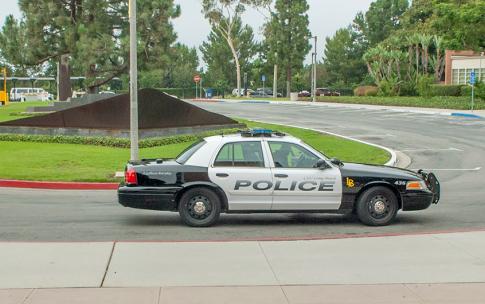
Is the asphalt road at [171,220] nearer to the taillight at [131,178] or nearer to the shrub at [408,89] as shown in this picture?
the taillight at [131,178]

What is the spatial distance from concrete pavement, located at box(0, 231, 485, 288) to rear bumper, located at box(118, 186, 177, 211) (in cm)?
145

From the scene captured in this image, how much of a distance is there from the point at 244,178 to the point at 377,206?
2.18 meters

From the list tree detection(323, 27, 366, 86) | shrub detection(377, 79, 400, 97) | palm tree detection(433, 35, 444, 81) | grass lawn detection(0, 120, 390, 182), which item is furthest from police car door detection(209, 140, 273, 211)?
tree detection(323, 27, 366, 86)

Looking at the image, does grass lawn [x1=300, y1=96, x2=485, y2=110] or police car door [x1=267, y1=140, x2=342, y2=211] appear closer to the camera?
police car door [x1=267, y1=140, x2=342, y2=211]

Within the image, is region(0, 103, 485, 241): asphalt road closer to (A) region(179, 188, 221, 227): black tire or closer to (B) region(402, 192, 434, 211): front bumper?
(A) region(179, 188, 221, 227): black tire

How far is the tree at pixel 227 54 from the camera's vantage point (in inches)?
3986

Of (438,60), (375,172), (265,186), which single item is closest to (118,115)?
(265,186)

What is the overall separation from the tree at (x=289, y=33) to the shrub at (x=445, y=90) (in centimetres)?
2536

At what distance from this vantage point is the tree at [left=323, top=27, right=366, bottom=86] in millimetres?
94625

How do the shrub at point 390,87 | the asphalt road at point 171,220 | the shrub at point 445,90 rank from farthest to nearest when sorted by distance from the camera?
the shrub at point 390,87, the shrub at point 445,90, the asphalt road at point 171,220

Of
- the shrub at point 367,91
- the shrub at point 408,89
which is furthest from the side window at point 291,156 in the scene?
the shrub at point 367,91

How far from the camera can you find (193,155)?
35.3 ft

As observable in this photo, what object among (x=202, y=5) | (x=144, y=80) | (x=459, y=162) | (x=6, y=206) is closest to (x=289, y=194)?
(x=6, y=206)

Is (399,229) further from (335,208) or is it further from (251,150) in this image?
(251,150)
